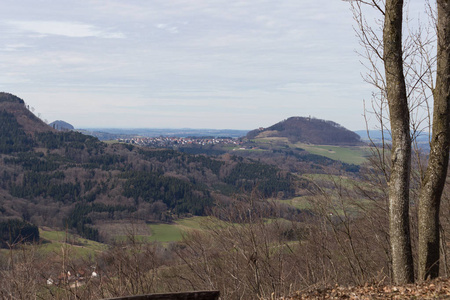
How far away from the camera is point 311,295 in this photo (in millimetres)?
6086

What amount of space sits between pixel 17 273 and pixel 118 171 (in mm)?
145087

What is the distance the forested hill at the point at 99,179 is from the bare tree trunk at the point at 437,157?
7426 cm

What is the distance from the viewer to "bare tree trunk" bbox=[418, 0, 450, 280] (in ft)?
21.3

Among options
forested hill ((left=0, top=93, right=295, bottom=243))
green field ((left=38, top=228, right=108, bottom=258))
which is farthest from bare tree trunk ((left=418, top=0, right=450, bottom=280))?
forested hill ((left=0, top=93, right=295, bottom=243))

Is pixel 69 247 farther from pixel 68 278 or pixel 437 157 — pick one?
pixel 437 157

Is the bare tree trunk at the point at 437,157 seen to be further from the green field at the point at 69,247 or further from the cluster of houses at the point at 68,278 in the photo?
the cluster of houses at the point at 68,278

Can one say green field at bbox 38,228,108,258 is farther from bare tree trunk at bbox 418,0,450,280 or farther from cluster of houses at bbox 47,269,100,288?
bare tree trunk at bbox 418,0,450,280

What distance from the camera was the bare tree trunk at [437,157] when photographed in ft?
21.3

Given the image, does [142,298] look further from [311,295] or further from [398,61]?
[398,61]

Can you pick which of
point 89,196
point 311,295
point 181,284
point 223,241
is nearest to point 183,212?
point 89,196

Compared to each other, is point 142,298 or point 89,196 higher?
point 142,298

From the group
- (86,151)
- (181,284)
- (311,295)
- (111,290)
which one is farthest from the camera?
(86,151)

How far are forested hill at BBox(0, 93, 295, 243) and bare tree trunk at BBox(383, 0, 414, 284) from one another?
7444 centimetres

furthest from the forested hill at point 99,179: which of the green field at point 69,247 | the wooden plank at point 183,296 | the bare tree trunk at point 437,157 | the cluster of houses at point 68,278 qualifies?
the wooden plank at point 183,296
